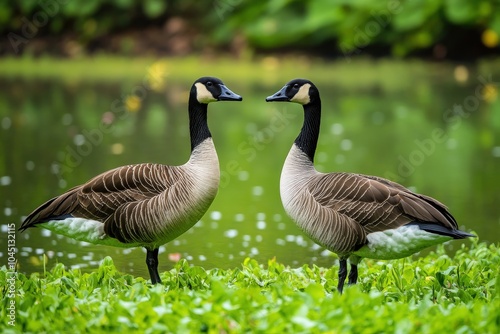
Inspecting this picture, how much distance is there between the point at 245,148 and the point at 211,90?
6.89m

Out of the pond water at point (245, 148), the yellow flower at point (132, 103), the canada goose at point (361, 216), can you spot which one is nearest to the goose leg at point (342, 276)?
the canada goose at point (361, 216)

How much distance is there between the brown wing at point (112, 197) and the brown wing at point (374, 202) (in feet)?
3.31

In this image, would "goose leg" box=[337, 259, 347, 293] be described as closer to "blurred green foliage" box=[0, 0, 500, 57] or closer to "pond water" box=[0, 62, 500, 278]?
"pond water" box=[0, 62, 500, 278]

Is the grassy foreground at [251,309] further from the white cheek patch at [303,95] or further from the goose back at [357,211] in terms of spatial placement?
the white cheek patch at [303,95]

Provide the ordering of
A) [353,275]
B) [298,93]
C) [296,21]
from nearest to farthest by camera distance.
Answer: [353,275] < [298,93] < [296,21]

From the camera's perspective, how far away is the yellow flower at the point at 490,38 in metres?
22.9

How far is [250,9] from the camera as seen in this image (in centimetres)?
2603

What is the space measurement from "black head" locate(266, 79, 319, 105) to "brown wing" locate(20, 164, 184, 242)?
2.87ft

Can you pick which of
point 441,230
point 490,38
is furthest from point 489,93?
point 441,230

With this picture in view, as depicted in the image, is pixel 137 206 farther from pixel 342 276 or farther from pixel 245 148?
pixel 245 148

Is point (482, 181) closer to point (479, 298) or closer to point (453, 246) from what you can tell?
point (453, 246)

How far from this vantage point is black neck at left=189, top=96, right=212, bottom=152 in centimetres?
637

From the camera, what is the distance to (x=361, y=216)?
5812 mm

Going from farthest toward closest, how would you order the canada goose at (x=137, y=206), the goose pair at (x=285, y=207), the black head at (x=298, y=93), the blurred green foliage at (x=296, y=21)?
1. the blurred green foliage at (x=296, y=21)
2. the black head at (x=298, y=93)
3. the canada goose at (x=137, y=206)
4. the goose pair at (x=285, y=207)
